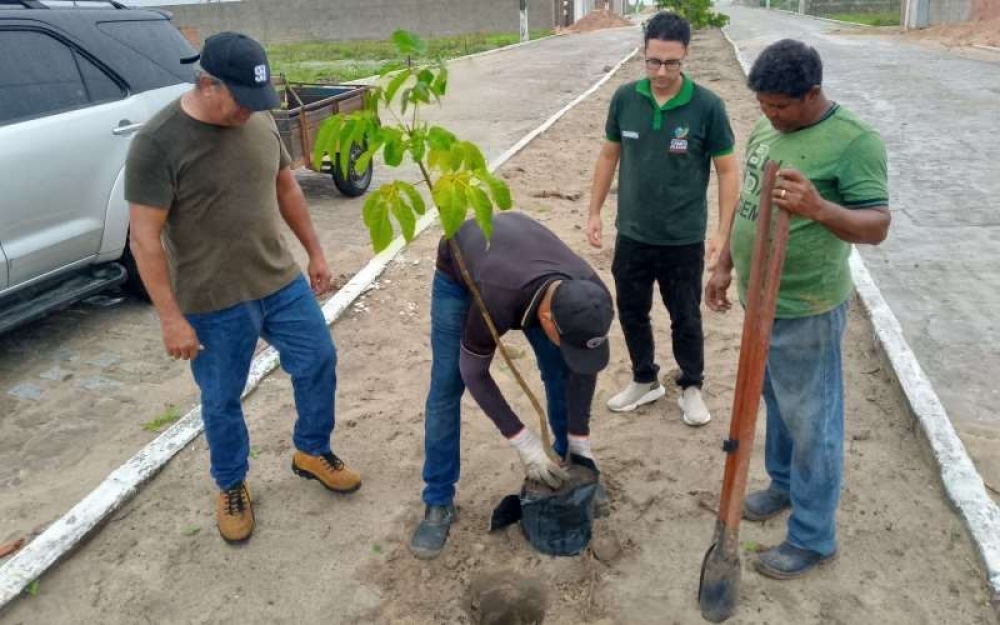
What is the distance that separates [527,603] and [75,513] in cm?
192

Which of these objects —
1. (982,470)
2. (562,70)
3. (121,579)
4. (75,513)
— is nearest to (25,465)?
(75,513)

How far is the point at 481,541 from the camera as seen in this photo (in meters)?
3.26

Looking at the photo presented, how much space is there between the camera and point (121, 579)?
10.3 ft

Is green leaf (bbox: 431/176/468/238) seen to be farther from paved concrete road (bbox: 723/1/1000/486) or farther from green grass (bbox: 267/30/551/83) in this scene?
green grass (bbox: 267/30/551/83)

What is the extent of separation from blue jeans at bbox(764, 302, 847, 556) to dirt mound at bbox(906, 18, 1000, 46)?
26621 millimetres

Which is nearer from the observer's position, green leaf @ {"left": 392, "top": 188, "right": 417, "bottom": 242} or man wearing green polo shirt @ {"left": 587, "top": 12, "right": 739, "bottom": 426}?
green leaf @ {"left": 392, "top": 188, "right": 417, "bottom": 242}

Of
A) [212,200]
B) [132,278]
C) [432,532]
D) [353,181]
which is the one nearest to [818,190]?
[432,532]

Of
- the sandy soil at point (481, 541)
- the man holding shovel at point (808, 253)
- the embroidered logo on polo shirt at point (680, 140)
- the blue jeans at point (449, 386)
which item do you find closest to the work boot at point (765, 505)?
the sandy soil at point (481, 541)

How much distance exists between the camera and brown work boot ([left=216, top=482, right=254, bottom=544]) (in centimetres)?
329

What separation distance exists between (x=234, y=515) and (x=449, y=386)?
107 cm

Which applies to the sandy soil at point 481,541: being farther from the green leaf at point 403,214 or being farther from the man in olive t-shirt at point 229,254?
the green leaf at point 403,214

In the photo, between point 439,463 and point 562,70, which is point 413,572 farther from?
point 562,70

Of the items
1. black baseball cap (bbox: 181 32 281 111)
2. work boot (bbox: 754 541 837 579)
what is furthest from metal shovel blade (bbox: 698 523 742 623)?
black baseball cap (bbox: 181 32 281 111)

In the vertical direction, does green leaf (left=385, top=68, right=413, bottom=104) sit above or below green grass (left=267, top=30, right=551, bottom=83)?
above
